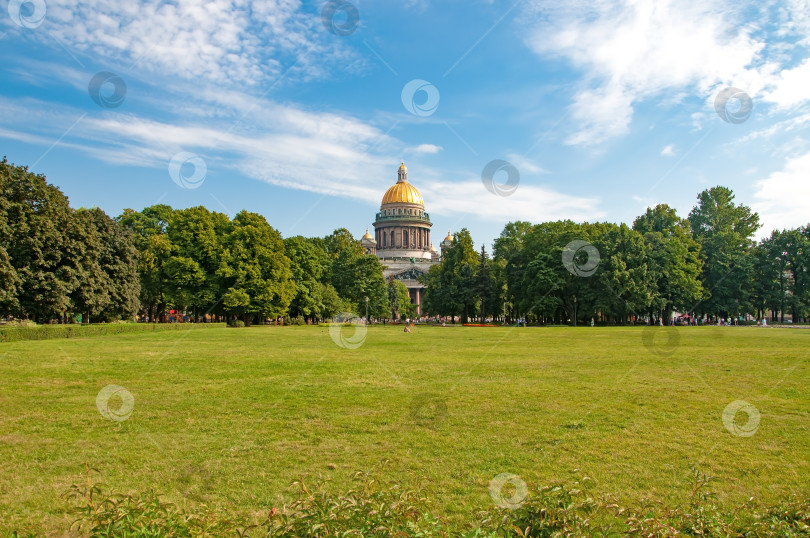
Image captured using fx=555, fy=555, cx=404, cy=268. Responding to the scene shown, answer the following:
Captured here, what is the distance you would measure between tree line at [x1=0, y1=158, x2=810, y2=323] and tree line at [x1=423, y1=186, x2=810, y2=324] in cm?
17

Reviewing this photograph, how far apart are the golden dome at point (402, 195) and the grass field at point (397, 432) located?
14120cm

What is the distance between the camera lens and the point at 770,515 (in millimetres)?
5301

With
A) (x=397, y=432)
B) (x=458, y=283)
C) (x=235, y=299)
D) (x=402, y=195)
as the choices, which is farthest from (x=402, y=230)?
(x=397, y=432)

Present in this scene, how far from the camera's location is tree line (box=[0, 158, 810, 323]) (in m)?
36.3

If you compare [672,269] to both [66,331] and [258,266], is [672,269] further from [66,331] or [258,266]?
[66,331]

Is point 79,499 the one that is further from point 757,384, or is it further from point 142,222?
point 142,222

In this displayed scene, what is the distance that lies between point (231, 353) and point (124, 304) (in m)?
28.9

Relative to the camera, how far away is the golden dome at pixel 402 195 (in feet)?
513

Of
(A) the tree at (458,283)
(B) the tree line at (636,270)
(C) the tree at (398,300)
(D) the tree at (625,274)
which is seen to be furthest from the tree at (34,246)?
(C) the tree at (398,300)

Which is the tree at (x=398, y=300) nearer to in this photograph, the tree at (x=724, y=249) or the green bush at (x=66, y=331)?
the tree at (x=724, y=249)

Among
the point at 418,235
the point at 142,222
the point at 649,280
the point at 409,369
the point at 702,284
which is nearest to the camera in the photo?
the point at 409,369

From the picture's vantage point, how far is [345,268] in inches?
3014

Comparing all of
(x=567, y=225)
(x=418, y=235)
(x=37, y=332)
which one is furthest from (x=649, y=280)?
(x=418, y=235)

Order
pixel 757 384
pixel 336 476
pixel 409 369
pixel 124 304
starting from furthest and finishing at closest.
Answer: pixel 124 304 → pixel 409 369 → pixel 757 384 → pixel 336 476
